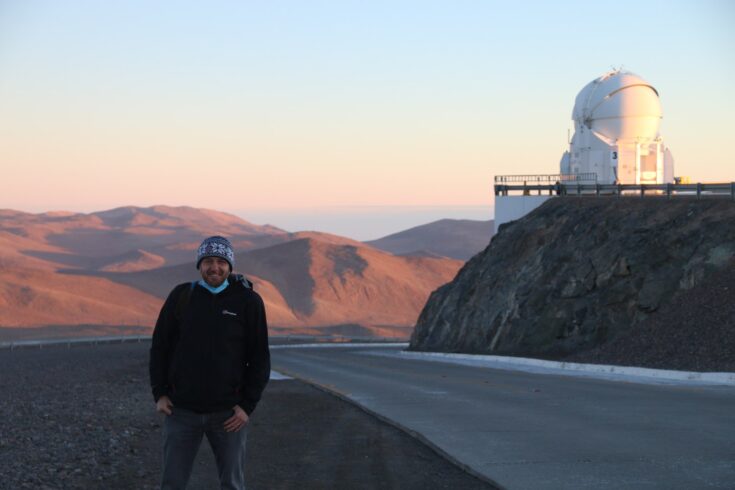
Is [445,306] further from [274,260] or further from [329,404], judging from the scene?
[274,260]

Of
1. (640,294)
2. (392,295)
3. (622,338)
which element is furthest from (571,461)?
(392,295)

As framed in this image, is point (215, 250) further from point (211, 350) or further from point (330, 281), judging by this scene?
point (330, 281)

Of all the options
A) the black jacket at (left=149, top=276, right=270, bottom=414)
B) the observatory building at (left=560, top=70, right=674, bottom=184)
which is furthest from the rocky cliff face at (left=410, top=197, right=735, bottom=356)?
the black jacket at (left=149, top=276, right=270, bottom=414)

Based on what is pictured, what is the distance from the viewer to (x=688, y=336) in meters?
26.9

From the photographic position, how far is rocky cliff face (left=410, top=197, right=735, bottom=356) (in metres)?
33.1

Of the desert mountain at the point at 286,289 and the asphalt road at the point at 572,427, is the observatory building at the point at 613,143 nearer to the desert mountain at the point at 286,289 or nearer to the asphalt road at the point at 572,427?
the asphalt road at the point at 572,427

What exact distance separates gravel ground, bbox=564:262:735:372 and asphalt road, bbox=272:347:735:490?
3.08m

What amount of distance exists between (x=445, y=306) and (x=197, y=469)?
40155mm

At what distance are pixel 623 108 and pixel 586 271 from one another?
716 inches

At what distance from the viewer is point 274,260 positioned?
142625 mm

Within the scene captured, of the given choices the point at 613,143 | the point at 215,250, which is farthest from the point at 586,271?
the point at 215,250

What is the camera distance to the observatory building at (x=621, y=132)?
53.1m

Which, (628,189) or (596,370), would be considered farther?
(628,189)

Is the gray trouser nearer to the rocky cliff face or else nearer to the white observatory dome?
the rocky cliff face
